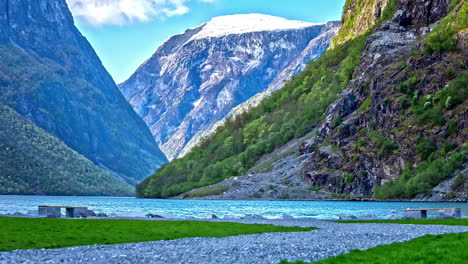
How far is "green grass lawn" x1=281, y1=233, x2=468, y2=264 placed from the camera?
2752 centimetres

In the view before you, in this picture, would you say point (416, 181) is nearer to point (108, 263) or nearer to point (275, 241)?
point (275, 241)

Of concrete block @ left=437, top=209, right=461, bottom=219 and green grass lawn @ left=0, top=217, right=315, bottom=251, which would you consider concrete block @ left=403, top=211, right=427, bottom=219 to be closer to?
concrete block @ left=437, top=209, right=461, bottom=219

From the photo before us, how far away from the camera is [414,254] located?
2961 centimetres

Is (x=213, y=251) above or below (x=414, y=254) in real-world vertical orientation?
above

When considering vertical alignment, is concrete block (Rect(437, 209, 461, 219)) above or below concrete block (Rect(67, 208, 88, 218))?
below

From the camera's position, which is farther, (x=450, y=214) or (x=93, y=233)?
(x=450, y=214)

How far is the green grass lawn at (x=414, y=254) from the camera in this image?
90.3 ft

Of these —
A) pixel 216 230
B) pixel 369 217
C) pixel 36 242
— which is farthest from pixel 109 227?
pixel 369 217

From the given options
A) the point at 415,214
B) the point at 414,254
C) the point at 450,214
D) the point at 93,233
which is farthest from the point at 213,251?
the point at 415,214

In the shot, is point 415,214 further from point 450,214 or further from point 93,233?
point 93,233

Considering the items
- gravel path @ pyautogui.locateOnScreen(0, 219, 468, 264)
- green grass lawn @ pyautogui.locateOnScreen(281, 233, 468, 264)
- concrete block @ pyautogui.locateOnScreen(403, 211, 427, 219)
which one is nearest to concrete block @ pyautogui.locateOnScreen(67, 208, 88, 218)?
gravel path @ pyautogui.locateOnScreen(0, 219, 468, 264)

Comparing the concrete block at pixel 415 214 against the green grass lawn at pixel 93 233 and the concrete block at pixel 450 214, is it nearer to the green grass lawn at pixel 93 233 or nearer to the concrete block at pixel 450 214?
the concrete block at pixel 450 214

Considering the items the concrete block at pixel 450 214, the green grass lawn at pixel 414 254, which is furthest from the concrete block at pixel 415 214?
the green grass lawn at pixel 414 254

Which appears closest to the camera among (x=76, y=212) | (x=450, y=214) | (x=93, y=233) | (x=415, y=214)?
(x=93, y=233)
